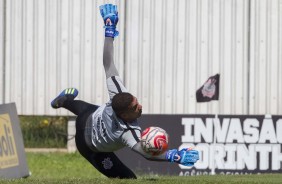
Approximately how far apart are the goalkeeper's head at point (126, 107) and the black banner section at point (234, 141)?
7.91m

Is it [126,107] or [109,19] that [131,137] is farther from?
[109,19]

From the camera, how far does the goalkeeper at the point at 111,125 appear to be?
11.6 m

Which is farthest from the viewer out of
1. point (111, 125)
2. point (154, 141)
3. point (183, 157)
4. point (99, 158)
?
point (99, 158)

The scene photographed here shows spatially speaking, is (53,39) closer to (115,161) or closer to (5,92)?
(5,92)

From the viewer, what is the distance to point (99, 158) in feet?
41.0

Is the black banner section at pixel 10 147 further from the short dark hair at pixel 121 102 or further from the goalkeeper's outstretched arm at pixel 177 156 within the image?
the goalkeeper's outstretched arm at pixel 177 156

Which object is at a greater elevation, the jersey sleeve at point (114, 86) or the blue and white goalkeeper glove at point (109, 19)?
the blue and white goalkeeper glove at point (109, 19)

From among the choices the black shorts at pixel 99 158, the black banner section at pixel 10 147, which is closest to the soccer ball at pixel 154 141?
the black shorts at pixel 99 158

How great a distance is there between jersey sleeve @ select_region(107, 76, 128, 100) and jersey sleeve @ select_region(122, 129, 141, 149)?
0.56 meters

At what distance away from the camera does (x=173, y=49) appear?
21203mm

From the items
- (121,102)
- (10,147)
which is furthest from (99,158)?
(10,147)

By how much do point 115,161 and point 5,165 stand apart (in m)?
5.00

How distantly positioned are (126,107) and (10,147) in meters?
6.47

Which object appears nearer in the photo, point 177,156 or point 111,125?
point 177,156
